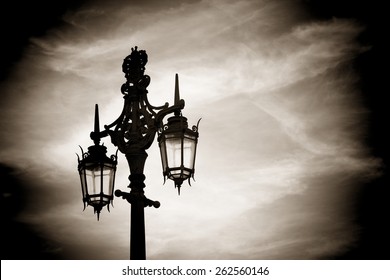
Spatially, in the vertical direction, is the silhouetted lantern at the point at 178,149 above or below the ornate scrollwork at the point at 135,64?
below

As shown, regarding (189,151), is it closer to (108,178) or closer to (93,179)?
(108,178)

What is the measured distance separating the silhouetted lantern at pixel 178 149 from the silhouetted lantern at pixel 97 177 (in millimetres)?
1202

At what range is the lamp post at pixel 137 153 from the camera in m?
8.55

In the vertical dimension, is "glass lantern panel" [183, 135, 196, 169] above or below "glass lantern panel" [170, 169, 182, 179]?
above

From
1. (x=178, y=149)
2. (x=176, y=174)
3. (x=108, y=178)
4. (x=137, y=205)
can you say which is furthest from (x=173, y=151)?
(x=108, y=178)

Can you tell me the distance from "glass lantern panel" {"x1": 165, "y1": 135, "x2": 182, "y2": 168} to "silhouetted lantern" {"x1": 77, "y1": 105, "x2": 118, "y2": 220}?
1288mm

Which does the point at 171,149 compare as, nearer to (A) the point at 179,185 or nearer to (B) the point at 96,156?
(A) the point at 179,185

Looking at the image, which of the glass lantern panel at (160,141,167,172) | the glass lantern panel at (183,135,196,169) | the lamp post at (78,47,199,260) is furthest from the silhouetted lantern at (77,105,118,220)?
the glass lantern panel at (183,135,196,169)

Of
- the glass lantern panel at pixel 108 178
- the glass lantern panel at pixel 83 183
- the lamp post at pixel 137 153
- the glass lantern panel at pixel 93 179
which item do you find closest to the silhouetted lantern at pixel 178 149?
the lamp post at pixel 137 153

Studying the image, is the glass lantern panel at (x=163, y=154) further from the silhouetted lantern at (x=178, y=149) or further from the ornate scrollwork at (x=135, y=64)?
the ornate scrollwork at (x=135, y=64)

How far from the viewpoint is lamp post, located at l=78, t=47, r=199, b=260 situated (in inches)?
337

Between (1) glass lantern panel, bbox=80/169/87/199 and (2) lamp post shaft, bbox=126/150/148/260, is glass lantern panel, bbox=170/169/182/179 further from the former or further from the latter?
(1) glass lantern panel, bbox=80/169/87/199

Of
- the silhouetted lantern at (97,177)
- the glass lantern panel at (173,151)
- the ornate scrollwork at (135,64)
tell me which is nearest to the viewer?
the glass lantern panel at (173,151)
